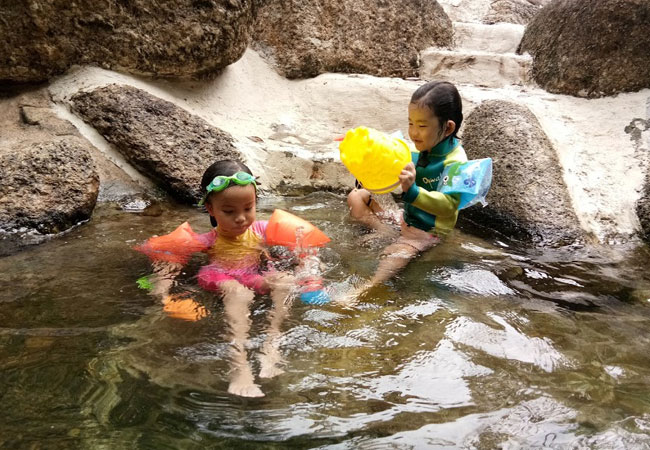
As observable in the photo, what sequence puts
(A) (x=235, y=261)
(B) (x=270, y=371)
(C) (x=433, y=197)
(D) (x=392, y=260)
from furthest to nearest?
(C) (x=433, y=197) → (D) (x=392, y=260) → (A) (x=235, y=261) → (B) (x=270, y=371)

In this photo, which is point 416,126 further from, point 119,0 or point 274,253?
point 119,0

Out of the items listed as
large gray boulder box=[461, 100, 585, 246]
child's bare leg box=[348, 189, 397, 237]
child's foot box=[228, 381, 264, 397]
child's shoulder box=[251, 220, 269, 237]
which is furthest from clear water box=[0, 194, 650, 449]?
large gray boulder box=[461, 100, 585, 246]

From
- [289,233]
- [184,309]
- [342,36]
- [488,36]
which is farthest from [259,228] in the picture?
[488,36]

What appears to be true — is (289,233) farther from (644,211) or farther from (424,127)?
(644,211)

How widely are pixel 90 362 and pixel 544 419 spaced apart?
64.1 inches

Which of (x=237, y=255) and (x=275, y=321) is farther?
(x=237, y=255)

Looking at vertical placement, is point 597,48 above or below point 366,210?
above

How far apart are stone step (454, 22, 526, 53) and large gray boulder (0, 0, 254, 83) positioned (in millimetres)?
3156

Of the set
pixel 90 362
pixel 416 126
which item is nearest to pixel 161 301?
pixel 90 362

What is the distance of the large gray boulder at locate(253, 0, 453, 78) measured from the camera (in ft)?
21.6

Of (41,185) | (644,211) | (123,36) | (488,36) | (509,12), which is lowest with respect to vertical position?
(41,185)

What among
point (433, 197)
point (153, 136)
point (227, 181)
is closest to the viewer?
point (227, 181)

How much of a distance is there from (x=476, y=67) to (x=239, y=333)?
17.8ft

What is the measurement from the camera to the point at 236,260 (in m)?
3.15
